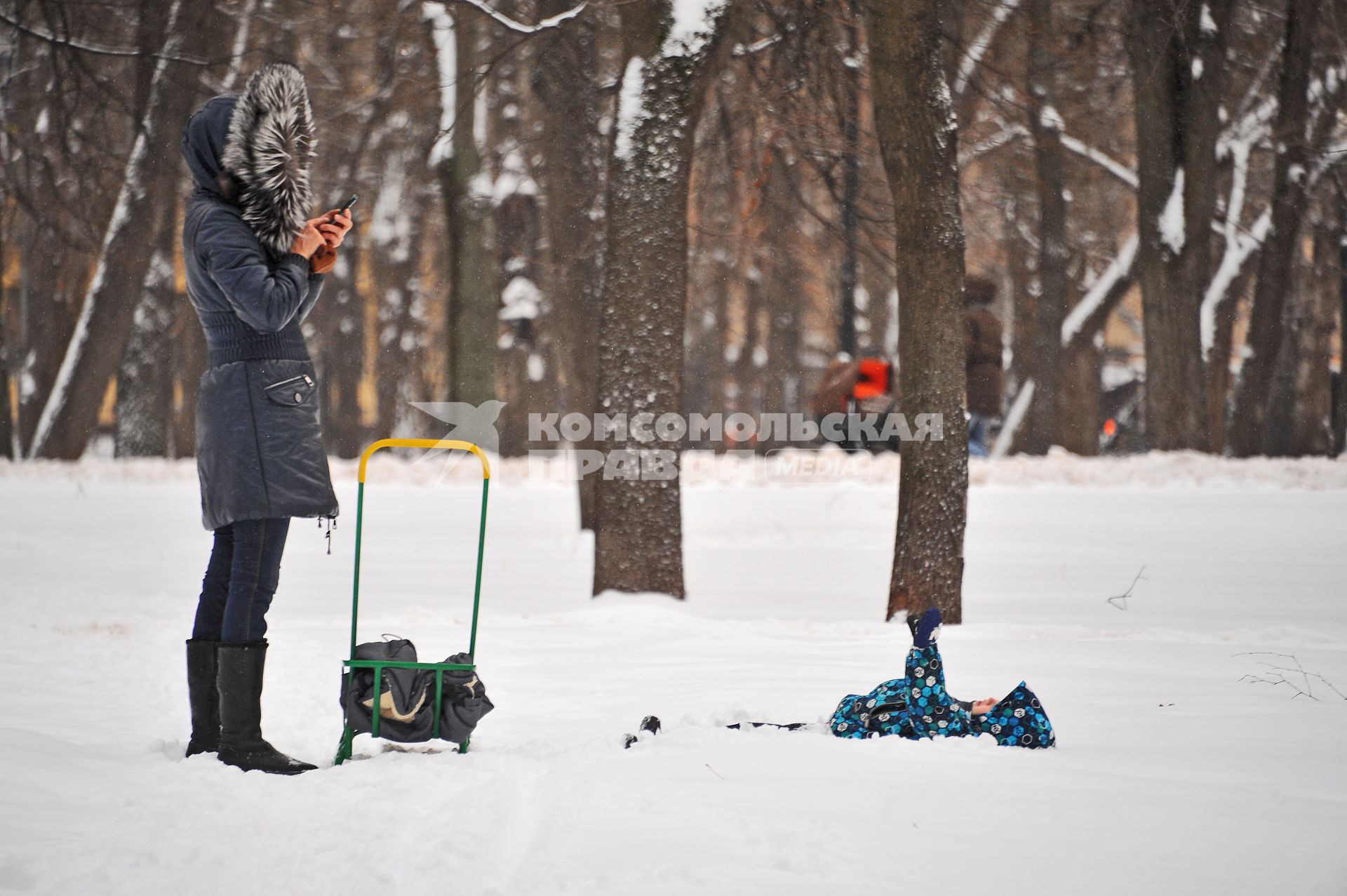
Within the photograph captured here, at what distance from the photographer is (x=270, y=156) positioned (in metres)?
3.78

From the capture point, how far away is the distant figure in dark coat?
12852 mm

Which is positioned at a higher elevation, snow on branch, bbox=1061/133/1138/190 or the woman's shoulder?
snow on branch, bbox=1061/133/1138/190

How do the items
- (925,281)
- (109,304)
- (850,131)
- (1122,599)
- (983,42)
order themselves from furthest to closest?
1. (109,304)
2. (983,42)
3. (850,131)
4. (1122,599)
5. (925,281)

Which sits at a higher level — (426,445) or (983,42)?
(983,42)

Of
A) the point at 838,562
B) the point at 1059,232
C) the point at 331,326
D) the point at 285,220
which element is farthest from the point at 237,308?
the point at 331,326

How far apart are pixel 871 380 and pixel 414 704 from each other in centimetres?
1154

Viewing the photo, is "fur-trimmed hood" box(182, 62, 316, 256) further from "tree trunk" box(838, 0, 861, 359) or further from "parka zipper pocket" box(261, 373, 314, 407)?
"tree trunk" box(838, 0, 861, 359)

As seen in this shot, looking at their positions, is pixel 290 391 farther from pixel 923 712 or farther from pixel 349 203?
pixel 923 712

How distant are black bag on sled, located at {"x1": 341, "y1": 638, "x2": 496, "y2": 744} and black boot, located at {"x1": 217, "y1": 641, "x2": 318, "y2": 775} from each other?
0.77ft

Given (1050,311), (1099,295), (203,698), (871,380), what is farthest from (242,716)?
(1099,295)

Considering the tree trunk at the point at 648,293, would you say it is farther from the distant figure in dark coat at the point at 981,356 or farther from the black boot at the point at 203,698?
the distant figure in dark coat at the point at 981,356

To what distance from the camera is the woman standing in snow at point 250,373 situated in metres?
3.72

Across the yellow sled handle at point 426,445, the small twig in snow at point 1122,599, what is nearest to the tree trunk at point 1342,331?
the small twig in snow at point 1122,599

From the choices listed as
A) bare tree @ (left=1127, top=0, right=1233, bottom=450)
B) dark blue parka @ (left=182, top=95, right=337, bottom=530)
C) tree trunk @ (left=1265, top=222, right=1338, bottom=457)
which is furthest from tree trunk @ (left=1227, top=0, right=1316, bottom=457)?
dark blue parka @ (left=182, top=95, right=337, bottom=530)
